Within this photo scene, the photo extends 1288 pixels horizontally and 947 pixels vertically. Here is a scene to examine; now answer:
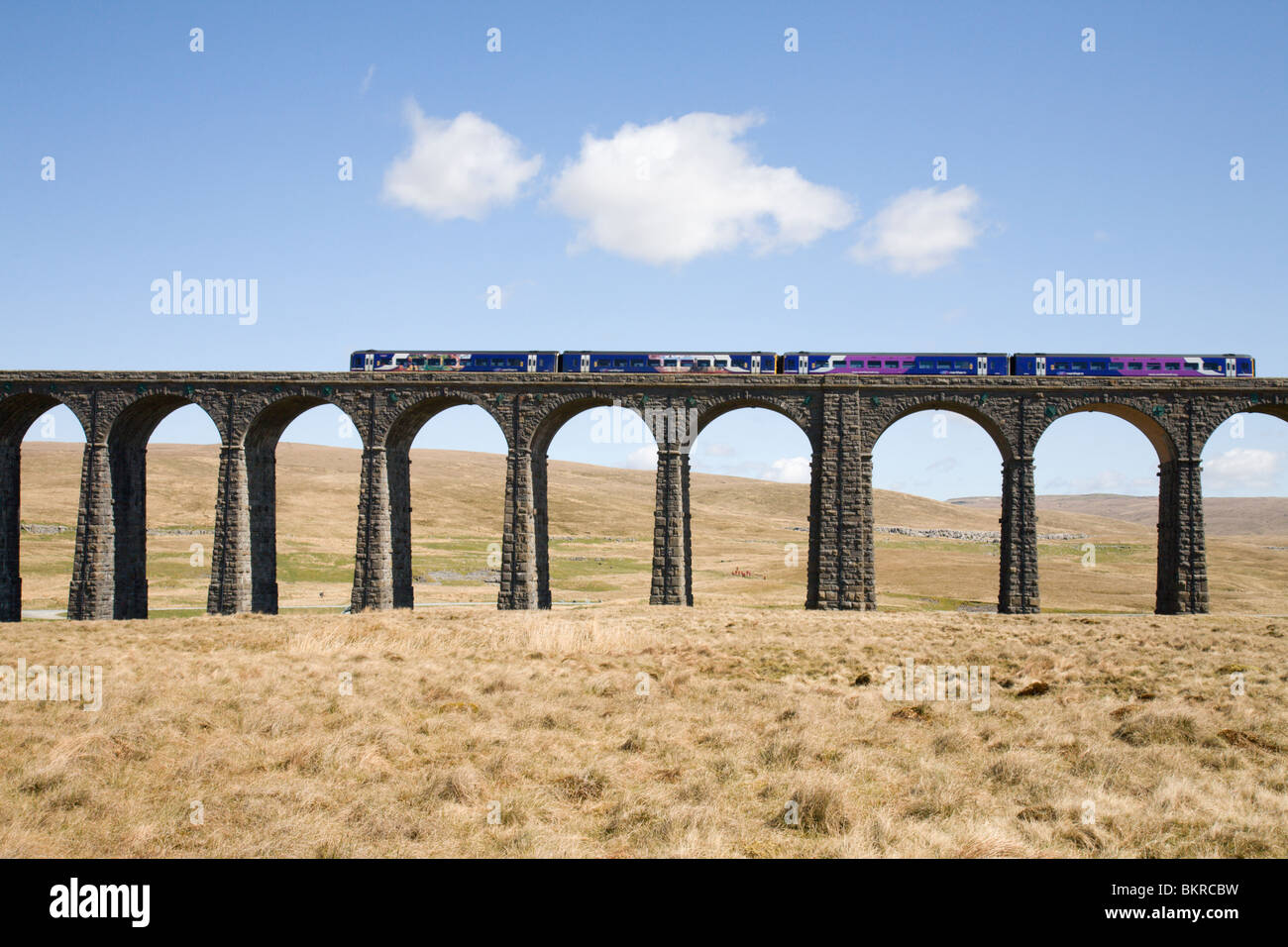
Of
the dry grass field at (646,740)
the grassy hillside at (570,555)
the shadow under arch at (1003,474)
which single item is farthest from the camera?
the grassy hillside at (570,555)

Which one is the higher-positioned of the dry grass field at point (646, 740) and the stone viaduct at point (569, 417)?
the stone viaduct at point (569, 417)

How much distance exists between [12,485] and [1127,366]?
174ft

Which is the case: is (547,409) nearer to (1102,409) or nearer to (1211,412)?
(1102,409)

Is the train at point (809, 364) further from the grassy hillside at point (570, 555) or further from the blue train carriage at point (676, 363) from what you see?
the grassy hillside at point (570, 555)

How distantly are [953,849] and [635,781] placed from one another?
4.61m

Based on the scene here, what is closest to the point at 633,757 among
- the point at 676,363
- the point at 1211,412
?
the point at 676,363

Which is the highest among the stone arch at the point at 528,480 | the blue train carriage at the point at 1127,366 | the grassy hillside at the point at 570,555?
the blue train carriage at the point at 1127,366

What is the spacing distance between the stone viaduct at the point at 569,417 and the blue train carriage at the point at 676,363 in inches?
20.5

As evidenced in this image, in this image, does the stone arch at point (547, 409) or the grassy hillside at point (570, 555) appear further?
the grassy hillside at point (570, 555)

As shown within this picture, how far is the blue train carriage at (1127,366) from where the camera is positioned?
119 ft

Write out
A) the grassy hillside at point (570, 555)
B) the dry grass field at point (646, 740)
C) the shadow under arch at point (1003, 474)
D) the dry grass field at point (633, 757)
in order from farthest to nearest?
1. the grassy hillside at point (570, 555)
2. the shadow under arch at point (1003, 474)
3. the dry grass field at point (646, 740)
4. the dry grass field at point (633, 757)

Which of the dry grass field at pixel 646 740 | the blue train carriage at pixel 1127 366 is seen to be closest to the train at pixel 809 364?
the blue train carriage at pixel 1127 366
